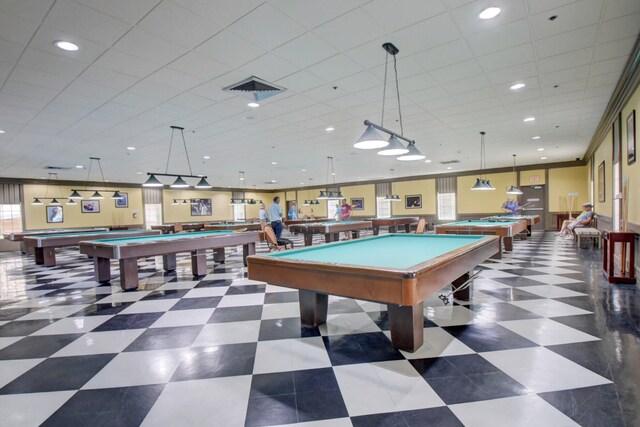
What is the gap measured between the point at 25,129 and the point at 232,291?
5.57 metres

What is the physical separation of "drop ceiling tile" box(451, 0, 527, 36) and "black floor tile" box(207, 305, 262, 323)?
3585mm

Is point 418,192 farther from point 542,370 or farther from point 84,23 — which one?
point 84,23

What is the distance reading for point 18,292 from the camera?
484 centimetres

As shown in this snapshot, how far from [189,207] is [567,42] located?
18.4m

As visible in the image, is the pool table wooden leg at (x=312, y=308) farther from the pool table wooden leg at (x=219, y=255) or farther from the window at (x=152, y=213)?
the window at (x=152, y=213)

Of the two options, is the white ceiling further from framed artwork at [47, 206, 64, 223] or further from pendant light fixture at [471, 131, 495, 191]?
framed artwork at [47, 206, 64, 223]

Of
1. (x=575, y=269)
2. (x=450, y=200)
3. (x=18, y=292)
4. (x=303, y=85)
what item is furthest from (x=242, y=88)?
(x=450, y=200)

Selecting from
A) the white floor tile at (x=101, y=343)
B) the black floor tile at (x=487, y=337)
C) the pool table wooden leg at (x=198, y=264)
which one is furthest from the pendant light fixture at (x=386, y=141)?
the pool table wooden leg at (x=198, y=264)

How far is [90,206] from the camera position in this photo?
14.9 m

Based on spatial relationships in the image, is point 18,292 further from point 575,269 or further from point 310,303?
point 575,269

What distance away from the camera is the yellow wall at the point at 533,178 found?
1351 centimetres

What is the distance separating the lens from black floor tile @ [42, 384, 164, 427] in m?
1.73

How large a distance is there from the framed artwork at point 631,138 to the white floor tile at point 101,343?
6.75 m

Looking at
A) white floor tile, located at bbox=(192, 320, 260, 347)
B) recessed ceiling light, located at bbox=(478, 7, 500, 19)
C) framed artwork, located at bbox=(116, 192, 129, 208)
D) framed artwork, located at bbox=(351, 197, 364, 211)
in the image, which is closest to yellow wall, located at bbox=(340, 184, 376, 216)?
framed artwork, located at bbox=(351, 197, 364, 211)
